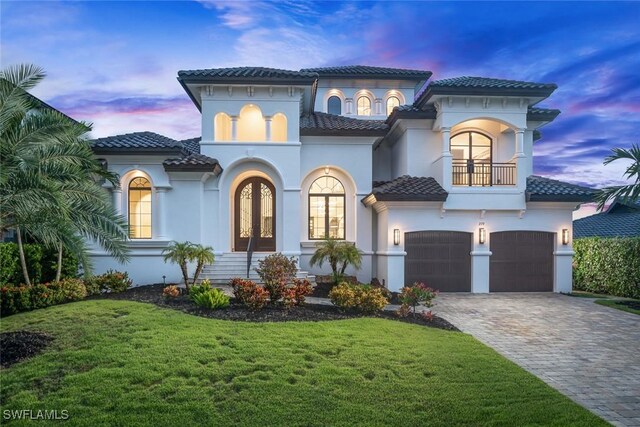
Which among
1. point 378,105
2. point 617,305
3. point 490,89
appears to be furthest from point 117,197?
point 617,305

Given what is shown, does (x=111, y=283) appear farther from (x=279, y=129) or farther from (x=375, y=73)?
(x=375, y=73)

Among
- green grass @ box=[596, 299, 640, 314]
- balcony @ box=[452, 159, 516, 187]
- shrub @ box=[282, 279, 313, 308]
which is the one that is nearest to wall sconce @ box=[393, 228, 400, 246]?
balcony @ box=[452, 159, 516, 187]

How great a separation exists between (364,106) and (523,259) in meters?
11.2

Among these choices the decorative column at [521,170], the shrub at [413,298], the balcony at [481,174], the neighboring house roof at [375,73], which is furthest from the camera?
the neighboring house roof at [375,73]

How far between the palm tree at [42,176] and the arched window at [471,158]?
12.7 meters

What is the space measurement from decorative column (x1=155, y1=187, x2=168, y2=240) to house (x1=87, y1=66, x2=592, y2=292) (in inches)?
1.5

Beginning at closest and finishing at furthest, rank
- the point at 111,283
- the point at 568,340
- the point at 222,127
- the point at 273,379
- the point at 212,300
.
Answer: the point at 273,379 < the point at 568,340 < the point at 212,300 < the point at 111,283 < the point at 222,127

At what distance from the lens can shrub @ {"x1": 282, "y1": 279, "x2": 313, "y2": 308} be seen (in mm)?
9195

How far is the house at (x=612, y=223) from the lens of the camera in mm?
19297

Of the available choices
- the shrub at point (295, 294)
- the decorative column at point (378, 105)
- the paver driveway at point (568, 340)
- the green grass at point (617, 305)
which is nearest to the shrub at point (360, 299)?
the shrub at point (295, 294)

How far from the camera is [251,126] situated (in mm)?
15555

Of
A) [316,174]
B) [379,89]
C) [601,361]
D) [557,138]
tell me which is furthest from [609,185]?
[557,138]

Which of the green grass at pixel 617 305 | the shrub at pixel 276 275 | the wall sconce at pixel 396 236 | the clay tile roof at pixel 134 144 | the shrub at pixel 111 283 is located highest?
the clay tile roof at pixel 134 144

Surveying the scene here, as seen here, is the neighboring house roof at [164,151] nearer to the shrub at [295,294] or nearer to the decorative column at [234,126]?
the decorative column at [234,126]
